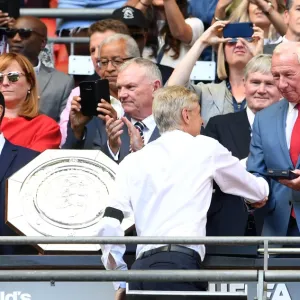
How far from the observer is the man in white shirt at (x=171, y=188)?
7.34m

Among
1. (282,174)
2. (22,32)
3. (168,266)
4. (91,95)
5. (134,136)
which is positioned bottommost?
(168,266)

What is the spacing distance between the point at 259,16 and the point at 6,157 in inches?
122

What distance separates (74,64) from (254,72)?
2.52 metres

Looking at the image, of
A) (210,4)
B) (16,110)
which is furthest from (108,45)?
(210,4)

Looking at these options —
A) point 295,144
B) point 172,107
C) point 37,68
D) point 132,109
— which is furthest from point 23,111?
point 295,144

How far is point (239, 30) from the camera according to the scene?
31.7ft

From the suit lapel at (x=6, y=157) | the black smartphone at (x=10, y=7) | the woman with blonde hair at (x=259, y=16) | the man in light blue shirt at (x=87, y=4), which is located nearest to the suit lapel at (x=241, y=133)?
the suit lapel at (x=6, y=157)

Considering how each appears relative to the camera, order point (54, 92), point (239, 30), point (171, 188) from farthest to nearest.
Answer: point (54, 92), point (239, 30), point (171, 188)

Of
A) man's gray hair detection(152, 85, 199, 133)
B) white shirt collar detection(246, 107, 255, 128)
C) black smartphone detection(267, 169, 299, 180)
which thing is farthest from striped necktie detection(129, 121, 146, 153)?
black smartphone detection(267, 169, 299, 180)

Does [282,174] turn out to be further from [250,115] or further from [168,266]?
[250,115]

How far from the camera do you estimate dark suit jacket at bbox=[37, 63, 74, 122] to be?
10.2m

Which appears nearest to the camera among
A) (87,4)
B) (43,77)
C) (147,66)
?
(147,66)

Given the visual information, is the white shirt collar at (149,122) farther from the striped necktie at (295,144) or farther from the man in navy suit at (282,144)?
the striped necktie at (295,144)

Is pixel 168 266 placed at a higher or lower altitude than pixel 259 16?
lower
